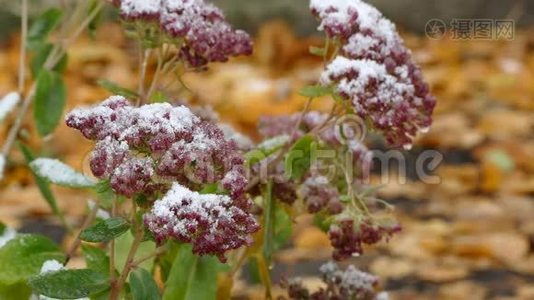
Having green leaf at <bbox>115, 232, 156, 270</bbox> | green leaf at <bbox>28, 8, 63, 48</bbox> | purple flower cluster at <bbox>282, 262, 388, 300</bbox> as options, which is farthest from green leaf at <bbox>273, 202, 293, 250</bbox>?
green leaf at <bbox>28, 8, 63, 48</bbox>

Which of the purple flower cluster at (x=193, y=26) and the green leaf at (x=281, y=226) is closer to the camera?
the purple flower cluster at (x=193, y=26)

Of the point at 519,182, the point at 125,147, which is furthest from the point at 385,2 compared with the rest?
the point at 125,147

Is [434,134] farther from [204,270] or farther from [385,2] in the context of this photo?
[204,270]

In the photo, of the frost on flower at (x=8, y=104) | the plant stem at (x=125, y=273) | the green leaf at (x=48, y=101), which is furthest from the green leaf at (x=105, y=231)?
the green leaf at (x=48, y=101)

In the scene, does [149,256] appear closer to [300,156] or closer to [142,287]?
[142,287]

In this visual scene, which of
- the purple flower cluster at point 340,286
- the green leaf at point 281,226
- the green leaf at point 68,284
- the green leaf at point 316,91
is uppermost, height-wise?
the green leaf at point 316,91

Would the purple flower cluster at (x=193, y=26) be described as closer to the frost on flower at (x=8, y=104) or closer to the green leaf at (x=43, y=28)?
the frost on flower at (x=8, y=104)

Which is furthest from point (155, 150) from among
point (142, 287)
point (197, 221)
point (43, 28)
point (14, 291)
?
point (43, 28)
